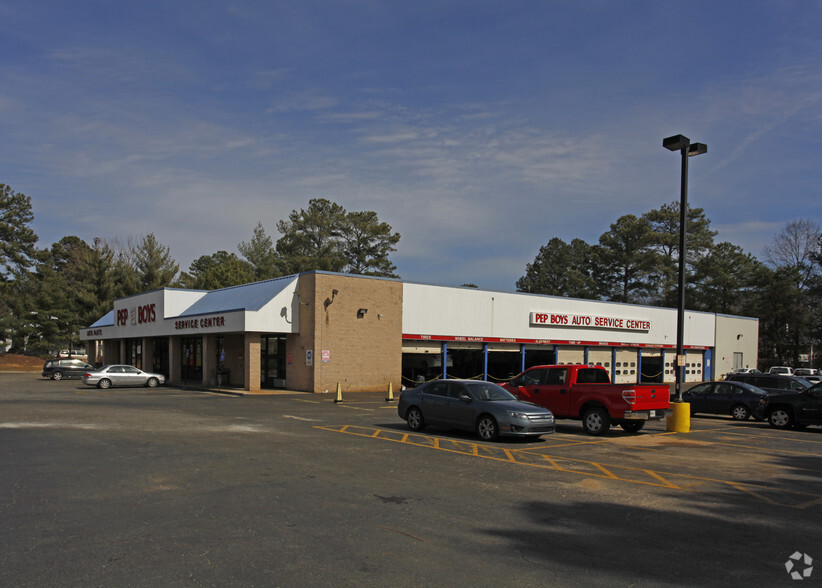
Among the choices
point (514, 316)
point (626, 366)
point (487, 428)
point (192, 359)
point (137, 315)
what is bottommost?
point (626, 366)

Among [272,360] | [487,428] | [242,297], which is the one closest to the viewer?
[487,428]

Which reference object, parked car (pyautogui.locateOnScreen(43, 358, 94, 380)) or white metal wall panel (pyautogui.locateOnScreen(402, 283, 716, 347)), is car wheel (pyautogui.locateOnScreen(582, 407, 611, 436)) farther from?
parked car (pyautogui.locateOnScreen(43, 358, 94, 380))

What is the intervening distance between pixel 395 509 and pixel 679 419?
40.6 ft

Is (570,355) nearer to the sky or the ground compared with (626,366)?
nearer to the sky

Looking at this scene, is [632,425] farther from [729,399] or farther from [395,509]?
[395,509]

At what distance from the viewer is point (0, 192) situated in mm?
78875

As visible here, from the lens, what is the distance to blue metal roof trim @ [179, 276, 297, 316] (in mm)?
31891

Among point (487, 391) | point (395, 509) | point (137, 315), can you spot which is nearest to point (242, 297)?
point (137, 315)

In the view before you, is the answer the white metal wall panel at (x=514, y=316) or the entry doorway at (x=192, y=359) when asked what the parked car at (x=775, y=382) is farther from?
the entry doorway at (x=192, y=359)

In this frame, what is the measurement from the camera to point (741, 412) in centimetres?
2256

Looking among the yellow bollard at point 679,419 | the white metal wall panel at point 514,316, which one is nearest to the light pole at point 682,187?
the yellow bollard at point 679,419

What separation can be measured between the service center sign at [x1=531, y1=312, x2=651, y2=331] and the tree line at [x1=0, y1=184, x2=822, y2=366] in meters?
26.1

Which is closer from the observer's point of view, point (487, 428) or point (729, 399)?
point (487, 428)

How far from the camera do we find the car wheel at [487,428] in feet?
48.1
